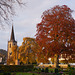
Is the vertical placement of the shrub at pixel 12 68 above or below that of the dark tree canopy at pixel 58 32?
below

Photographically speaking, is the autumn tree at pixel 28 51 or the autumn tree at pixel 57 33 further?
the autumn tree at pixel 28 51

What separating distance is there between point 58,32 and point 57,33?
37cm

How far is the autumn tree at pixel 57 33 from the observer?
3275 cm

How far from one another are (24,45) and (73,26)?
21.9 metres

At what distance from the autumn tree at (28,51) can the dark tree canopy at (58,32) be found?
15216mm

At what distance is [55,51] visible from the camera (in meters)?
32.7

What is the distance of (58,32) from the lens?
33.4 meters

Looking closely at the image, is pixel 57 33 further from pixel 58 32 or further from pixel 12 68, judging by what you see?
pixel 12 68

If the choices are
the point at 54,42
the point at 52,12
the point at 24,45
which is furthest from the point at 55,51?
the point at 24,45

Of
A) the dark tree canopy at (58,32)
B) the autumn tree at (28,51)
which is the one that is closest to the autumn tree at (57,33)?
the dark tree canopy at (58,32)

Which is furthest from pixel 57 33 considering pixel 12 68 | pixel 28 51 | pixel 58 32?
pixel 28 51

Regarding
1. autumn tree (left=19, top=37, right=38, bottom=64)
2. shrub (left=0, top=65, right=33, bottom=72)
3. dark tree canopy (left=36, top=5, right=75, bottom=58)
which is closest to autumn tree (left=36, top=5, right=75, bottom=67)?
dark tree canopy (left=36, top=5, right=75, bottom=58)

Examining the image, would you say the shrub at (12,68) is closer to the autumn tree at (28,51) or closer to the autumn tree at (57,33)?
the autumn tree at (57,33)

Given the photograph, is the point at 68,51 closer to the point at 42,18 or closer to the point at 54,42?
the point at 54,42
